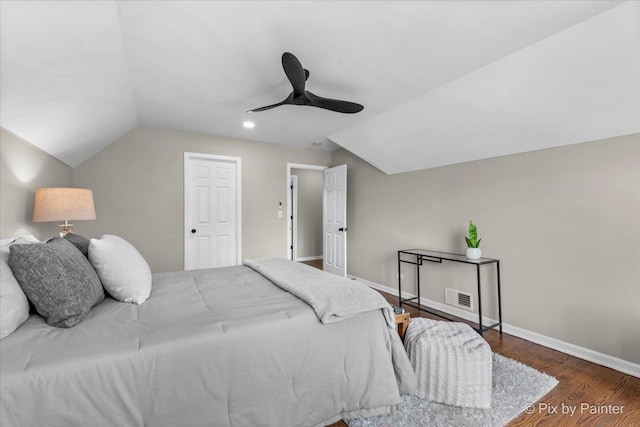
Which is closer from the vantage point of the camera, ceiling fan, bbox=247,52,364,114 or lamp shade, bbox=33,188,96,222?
ceiling fan, bbox=247,52,364,114

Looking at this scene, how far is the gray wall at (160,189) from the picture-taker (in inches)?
139

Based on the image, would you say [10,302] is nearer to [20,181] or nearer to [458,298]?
[20,181]

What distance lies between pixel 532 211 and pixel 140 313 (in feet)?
10.5

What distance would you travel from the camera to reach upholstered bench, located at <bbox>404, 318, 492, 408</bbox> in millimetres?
1708

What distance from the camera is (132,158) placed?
12.1ft

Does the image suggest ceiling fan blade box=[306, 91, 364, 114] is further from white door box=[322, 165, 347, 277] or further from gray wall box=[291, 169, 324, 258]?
gray wall box=[291, 169, 324, 258]

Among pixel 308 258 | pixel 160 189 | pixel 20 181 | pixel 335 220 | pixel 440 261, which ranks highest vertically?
pixel 160 189

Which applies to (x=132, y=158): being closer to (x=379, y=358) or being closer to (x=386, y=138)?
(x=386, y=138)

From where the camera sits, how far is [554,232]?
253 centimetres

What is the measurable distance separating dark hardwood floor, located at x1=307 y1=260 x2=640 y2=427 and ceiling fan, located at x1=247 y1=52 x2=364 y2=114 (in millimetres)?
2125

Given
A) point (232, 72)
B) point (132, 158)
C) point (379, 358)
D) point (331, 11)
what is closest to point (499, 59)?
point (331, 11)

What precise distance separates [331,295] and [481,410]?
1.13m

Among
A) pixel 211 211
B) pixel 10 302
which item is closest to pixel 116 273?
pixel 10 302

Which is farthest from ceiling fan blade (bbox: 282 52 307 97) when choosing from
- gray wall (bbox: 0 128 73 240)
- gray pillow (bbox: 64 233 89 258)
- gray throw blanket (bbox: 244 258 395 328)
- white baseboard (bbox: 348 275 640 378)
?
white baseboard (bbox: 348 275 640 378)
